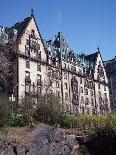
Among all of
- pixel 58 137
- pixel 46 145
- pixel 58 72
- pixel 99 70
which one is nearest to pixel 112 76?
pixel 99 70

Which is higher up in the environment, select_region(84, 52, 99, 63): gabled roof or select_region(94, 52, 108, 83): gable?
select_region(84, 52, 99, 63): gabled roof

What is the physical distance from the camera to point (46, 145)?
112 feet

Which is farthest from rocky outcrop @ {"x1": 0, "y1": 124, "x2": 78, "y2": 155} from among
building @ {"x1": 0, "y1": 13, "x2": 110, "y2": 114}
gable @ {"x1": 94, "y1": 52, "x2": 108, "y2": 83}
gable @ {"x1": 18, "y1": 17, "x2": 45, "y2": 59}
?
gable @ {"x1": 94, "y1": 52, "x2": 108, "y2": 83}

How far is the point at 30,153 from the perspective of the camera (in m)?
31.9

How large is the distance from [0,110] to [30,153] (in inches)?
250

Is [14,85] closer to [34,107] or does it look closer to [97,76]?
[34,107]

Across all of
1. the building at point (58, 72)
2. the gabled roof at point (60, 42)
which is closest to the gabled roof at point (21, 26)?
the building at point (58, 72)

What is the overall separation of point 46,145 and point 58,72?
164 ft

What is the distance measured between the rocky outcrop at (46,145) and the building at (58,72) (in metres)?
26.7

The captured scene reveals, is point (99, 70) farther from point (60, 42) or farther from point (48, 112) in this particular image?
point (48, 112)

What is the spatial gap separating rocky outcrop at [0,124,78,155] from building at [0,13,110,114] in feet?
87.5

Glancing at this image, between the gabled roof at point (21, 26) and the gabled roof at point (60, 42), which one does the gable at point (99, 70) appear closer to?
the gabled roof at point (60, 42)

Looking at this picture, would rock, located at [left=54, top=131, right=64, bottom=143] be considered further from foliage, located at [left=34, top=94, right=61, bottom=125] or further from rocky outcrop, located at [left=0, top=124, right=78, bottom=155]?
foliage, located at [left=34, top=94, right=61, bottom=125]

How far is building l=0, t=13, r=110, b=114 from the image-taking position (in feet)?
239
